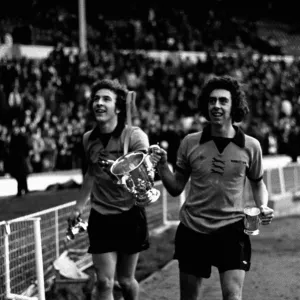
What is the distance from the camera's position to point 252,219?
4.22 metres

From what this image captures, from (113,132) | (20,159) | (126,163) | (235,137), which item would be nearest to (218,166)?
(235,137)

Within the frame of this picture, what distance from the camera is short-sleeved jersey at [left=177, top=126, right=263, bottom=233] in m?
4.37

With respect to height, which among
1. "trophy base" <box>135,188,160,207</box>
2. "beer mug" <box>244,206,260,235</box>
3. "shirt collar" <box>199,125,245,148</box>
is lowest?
"beer mug" <box>244,206,260,235</box>

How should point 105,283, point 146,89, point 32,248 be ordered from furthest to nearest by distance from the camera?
1. point 146,89
2. point 32,248
3. point 105,283

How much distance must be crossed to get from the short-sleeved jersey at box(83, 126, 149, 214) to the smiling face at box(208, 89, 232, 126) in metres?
0.65

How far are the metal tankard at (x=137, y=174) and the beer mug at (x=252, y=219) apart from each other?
59 centimetres

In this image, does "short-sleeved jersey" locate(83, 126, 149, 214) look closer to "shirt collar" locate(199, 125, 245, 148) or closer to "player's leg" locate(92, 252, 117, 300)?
"player's leg" locate(92, 252, 117, 300)

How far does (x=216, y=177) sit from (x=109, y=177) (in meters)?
0.84

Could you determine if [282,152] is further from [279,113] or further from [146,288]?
[146,288]

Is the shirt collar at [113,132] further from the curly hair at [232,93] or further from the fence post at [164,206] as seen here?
the fence post at [164,206]

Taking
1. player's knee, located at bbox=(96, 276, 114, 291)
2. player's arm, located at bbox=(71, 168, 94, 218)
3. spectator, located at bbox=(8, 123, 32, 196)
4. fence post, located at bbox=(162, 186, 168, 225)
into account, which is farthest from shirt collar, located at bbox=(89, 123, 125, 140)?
spectator, located at bbox=(8, 123, 32, 196)

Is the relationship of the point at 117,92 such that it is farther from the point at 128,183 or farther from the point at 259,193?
the point at 259,193

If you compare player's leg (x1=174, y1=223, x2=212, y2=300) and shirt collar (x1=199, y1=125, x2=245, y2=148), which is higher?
shirt collar (x1=199, y1=125, x2=245, y2=148)

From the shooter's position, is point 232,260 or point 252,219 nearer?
point 252,219
